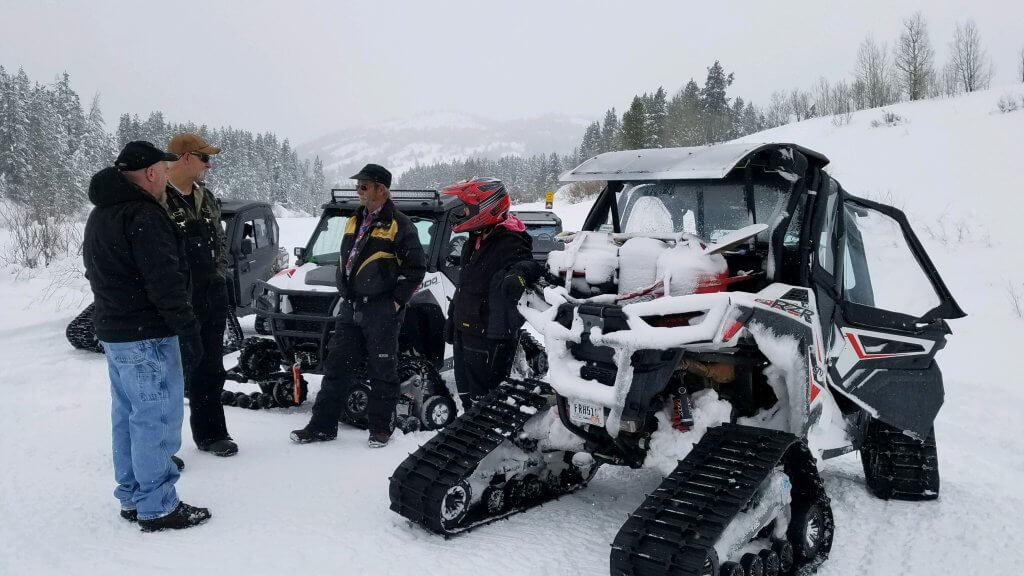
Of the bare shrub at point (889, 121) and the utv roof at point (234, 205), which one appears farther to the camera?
the bare shrub at point (889, 121)

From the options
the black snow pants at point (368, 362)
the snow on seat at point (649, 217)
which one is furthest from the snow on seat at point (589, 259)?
the black snow pants at point (368, 362)

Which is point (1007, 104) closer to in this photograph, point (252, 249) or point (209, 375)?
point (252, 249)

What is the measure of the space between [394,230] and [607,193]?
1637 millimetres

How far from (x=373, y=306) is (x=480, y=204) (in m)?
A: 1.16

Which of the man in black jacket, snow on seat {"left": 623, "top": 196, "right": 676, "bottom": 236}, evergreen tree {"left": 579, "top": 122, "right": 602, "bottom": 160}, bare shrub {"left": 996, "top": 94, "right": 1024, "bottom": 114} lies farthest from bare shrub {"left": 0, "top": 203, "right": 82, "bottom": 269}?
evergreen tree {"left": 579, "top": 122, "right": 602, "bottom": 160}

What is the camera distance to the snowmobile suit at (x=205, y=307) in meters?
5.18

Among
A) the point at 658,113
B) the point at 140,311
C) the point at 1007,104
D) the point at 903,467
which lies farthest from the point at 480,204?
the point at 658,113

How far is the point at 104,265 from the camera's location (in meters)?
3.89

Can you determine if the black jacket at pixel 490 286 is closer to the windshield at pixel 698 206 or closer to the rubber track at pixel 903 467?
the windshield at pixel 698 206

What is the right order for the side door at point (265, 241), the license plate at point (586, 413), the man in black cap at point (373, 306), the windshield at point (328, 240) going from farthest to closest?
1. the side door at point (265, 241)
2. the windshield at point (328, 240)
3. the man in black cap at point (373, 306)
4. the license plate at point (586, 413)

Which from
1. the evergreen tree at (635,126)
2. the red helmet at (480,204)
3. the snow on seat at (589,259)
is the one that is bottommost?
the snow on seat at (589,259)

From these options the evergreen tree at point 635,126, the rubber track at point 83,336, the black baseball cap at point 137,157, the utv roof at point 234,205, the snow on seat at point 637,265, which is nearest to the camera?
the black baseball cap at point 137,157

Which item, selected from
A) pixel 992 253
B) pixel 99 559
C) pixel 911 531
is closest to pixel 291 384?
pixel 99 559

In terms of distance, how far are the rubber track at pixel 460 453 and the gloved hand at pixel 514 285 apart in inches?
22.6
